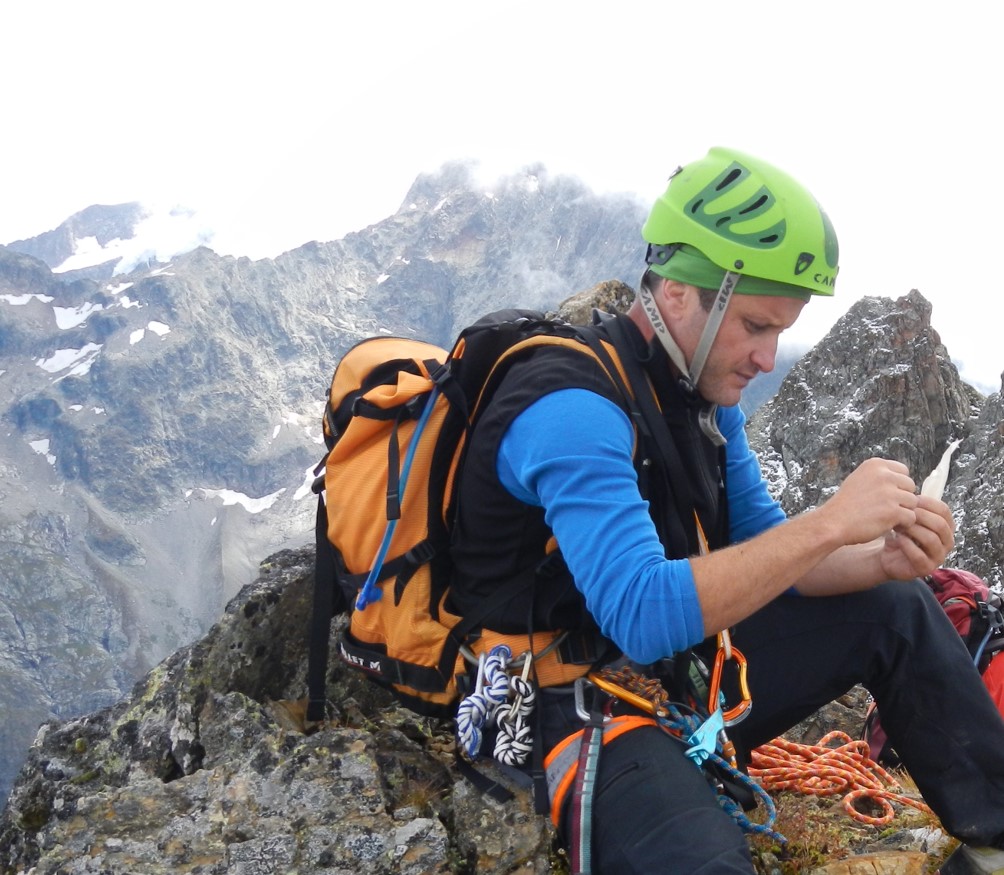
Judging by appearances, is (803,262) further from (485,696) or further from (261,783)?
(261,783)

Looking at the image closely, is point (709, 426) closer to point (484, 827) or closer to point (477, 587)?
point (477, 587)

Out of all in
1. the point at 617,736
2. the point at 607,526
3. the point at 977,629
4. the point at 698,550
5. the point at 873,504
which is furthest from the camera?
the point at 977,629

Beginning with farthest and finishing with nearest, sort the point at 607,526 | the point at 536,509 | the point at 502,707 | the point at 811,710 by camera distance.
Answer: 1. the point at 811,710
2. the point at 502,707
3. the point at 536,509
4. the point at 607,526

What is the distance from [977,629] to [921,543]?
10.5ft

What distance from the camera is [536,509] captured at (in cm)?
427

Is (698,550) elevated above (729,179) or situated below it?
below

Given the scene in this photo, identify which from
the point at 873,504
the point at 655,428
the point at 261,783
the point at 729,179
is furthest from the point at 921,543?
the point at 261,783

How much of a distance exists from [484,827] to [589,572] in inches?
78.1

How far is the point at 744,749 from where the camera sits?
202 inches

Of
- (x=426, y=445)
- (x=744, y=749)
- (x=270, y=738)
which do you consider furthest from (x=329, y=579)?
(x=744, y=749)

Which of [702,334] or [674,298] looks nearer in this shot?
[702,334]

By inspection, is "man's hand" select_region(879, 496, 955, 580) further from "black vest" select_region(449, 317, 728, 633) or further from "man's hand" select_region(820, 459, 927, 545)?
"black vest" select_region(449, 317, 728, 633)

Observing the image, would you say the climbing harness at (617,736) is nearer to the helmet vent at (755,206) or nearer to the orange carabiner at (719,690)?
the orange carabiner at (719,690)

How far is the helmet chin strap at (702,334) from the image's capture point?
14.0ft
